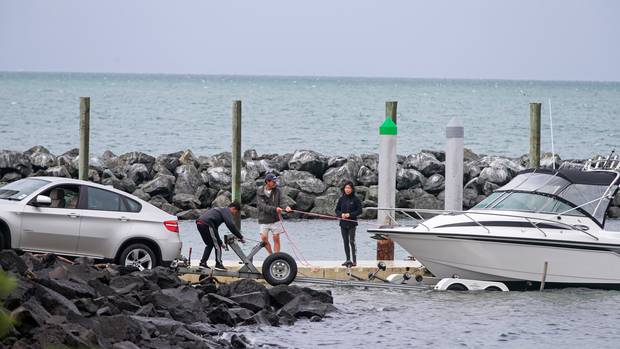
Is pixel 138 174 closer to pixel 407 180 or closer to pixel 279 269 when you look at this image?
pixel 407 180

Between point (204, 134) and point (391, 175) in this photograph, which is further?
point (204, 134)

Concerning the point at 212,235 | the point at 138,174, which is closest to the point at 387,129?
the point at 212,235

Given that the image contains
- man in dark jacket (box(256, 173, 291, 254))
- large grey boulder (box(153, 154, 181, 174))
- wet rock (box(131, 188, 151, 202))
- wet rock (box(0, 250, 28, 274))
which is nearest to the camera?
wet rock (box(0, 250, 28, 274))

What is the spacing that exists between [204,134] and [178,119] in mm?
14338

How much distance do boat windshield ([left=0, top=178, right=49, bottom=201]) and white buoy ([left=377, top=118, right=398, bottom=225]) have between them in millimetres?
6402

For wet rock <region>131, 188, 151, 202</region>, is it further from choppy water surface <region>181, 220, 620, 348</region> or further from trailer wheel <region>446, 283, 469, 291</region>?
trailer wheel <region>446, 283, 469, 291</region>

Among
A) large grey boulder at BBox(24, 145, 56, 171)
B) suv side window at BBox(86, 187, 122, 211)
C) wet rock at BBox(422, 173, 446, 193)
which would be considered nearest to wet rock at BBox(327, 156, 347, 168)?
wet rock at BBox(422, 173, 446, 193)

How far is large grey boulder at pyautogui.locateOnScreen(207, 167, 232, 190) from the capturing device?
33.6 m

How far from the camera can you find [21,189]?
1825 cm

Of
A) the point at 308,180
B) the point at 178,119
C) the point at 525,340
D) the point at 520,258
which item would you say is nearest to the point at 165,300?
the point at 525,340

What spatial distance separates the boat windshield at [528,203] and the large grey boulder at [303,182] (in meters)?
12.5

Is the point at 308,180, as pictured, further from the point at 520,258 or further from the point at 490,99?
the point at 490,99

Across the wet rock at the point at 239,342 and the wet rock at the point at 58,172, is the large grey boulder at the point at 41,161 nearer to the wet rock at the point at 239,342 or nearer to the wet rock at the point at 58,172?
the wet rock at the point at 58,172

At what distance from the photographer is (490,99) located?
140125 millimetres
